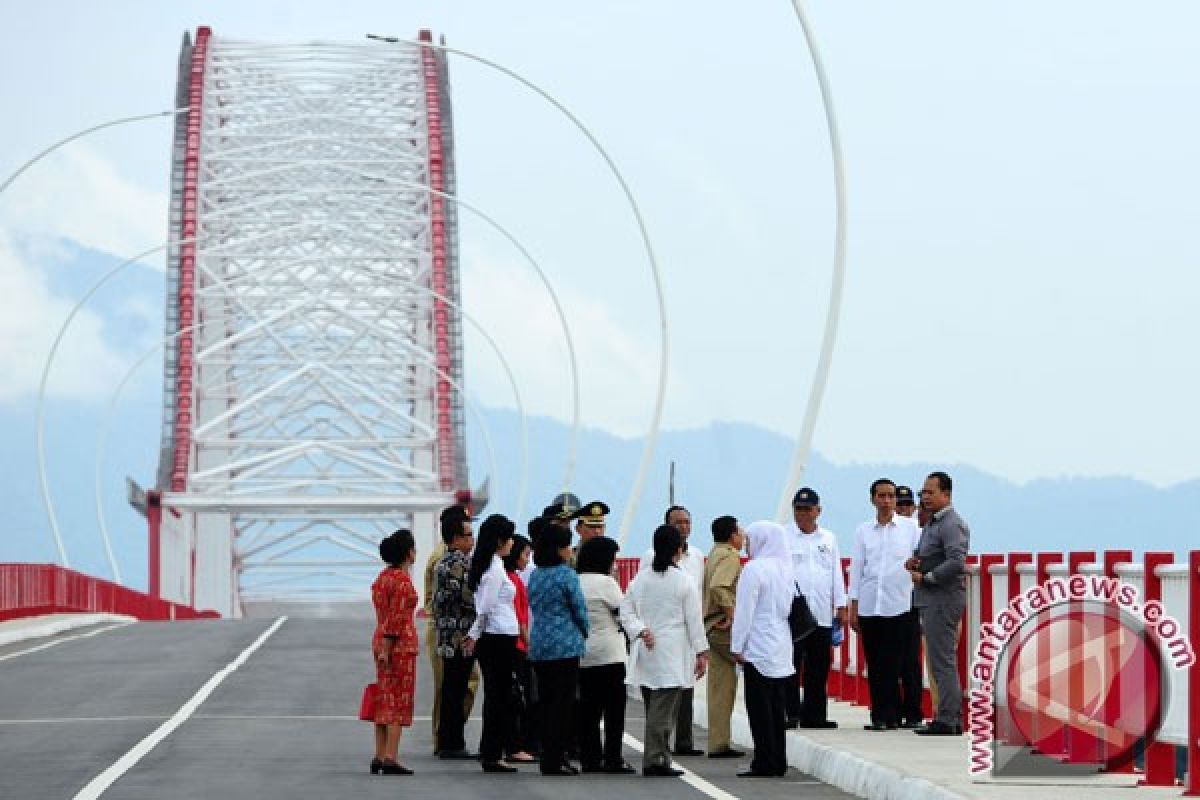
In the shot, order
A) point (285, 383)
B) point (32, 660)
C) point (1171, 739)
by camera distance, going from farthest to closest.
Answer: point (285, 383)
point (32, 660)
point (1171, 739)

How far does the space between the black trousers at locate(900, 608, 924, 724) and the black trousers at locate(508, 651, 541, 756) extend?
8.43 ft

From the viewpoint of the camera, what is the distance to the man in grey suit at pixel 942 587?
61.6ft

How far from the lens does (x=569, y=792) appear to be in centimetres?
1672

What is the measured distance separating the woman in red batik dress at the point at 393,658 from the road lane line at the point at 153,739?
1589 mm

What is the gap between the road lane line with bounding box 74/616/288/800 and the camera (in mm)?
16375

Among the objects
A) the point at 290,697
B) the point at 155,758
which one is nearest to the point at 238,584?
the point at 290,697

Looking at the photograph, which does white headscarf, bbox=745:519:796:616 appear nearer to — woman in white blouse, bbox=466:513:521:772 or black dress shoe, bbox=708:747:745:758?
woman in white blouse, bbox=466:513:521:772

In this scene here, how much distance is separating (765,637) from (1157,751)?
131 inches

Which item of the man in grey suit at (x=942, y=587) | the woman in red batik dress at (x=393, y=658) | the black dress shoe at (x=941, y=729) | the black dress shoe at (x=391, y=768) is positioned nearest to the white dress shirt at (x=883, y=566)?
the man in grey suit at (x=942, y=587)

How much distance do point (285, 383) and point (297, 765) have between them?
84106mm


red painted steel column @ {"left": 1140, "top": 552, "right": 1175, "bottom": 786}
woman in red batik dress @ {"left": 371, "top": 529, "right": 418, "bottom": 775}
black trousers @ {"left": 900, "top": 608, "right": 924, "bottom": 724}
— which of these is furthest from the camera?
black trousers @ {"left": 900, "top": 608, "right": 924, "bottom": 724}

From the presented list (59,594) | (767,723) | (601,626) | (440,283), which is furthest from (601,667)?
(440,283)

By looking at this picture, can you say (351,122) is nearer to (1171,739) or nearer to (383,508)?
(383,508)

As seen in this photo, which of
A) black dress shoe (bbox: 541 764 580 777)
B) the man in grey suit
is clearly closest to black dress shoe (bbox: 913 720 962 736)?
the man in grey suit
